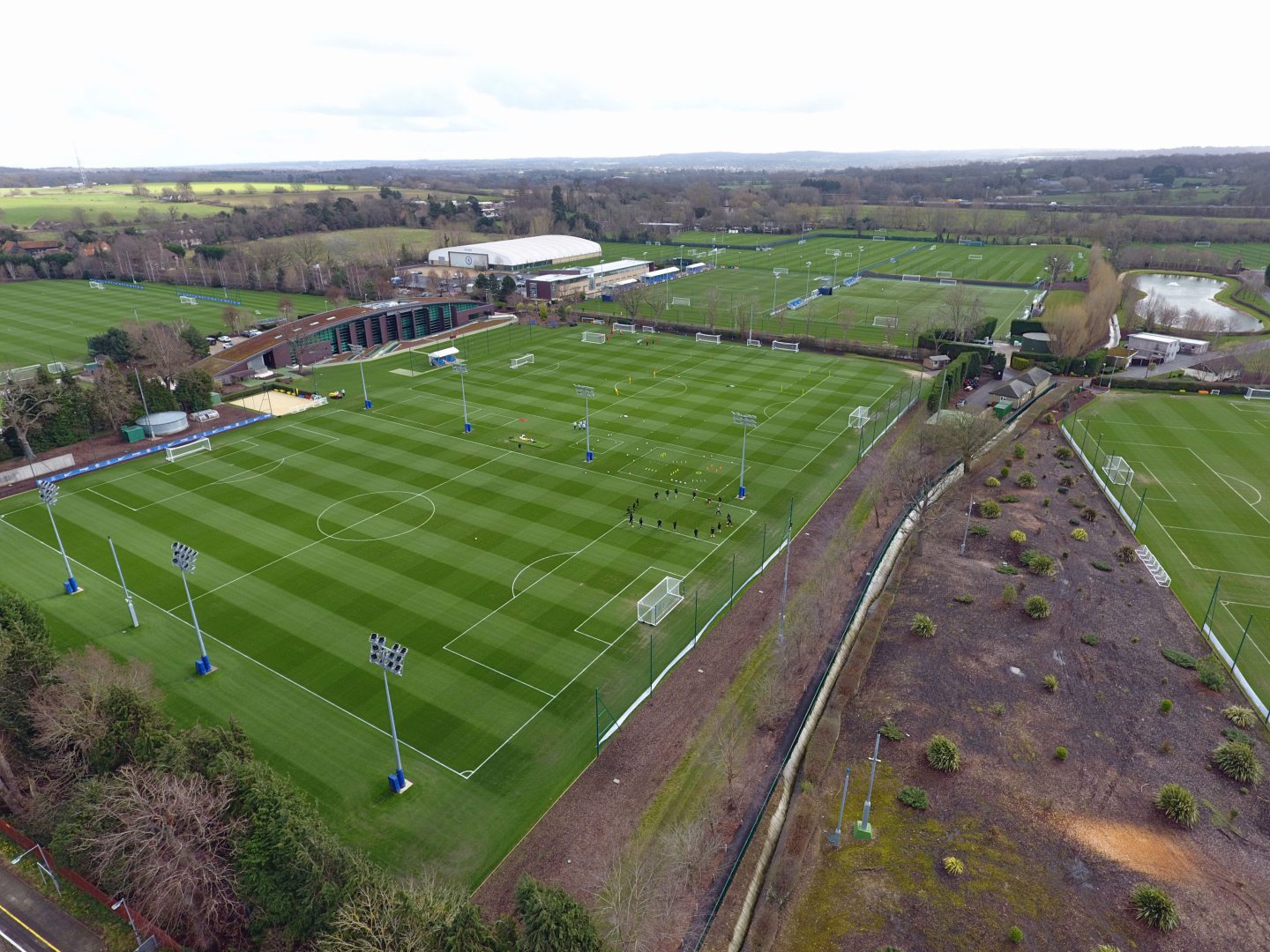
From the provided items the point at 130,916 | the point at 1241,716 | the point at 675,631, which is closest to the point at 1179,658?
the point at 1241,716

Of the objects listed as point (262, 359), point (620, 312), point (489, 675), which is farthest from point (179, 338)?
point (489, 675)

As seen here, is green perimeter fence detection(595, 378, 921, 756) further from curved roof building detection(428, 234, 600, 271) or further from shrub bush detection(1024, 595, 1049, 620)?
curved roof building detection(428, 234, 600, 271)

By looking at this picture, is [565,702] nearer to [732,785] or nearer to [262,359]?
[732,785]

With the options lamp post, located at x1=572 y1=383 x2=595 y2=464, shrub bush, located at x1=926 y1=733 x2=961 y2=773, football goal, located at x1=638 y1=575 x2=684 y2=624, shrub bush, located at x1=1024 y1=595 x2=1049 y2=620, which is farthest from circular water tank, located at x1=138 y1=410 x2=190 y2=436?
shrub bush, located at x1=1024 y1=595 x2=1049 y2=620

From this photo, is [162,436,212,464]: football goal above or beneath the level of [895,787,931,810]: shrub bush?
above

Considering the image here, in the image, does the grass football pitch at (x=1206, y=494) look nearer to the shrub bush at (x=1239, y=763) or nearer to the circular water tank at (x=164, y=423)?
the shrub bush at (x=1239, y=763)

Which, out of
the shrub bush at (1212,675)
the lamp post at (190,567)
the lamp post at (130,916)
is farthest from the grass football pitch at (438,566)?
the shrub bush at (1212,675)
